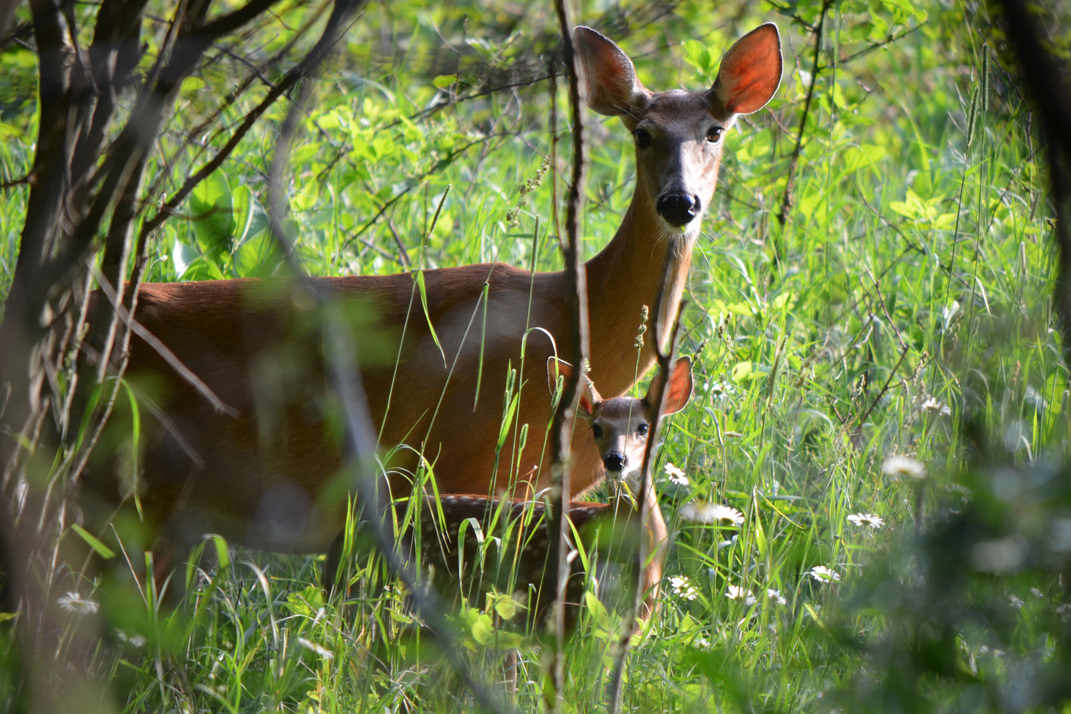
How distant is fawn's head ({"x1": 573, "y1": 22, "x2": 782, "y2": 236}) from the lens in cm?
297

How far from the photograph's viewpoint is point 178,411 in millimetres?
2977

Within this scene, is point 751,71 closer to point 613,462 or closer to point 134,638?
point 613,462

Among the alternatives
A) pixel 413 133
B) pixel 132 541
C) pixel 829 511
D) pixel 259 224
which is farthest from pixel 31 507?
pixel 413 133

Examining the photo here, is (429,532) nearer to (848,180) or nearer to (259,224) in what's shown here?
(259,224)

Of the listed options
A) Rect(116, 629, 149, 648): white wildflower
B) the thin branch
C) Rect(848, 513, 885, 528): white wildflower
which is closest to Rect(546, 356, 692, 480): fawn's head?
Rect(848, 513, 885, 528): white wildflower

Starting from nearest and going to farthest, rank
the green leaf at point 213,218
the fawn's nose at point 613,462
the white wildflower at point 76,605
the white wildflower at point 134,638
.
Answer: the white wildflower at point 76,605 < the white wildflower at point 134,638 < the fawn's nose at point 613,462 < the green leaf at point 213,218

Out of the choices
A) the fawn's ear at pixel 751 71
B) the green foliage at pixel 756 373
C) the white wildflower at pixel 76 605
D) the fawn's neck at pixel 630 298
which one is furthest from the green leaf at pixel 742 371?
the white wildflower at pixel 76 605

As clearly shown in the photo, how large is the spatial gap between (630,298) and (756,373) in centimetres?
63

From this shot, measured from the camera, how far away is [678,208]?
110 inches

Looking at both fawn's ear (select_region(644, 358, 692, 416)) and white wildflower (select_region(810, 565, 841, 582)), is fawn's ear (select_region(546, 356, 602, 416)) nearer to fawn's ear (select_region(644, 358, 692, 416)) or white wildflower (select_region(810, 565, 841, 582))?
fawn's ear (select_region(644, 358, 692, 416))

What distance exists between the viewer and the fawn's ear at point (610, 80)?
3.11m

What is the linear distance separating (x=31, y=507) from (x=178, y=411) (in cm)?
111

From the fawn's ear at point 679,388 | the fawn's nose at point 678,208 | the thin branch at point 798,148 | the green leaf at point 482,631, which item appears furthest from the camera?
the thin branch at point 798,148

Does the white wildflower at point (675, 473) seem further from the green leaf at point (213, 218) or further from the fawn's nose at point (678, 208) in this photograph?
the green leaf at point (213, 218)
